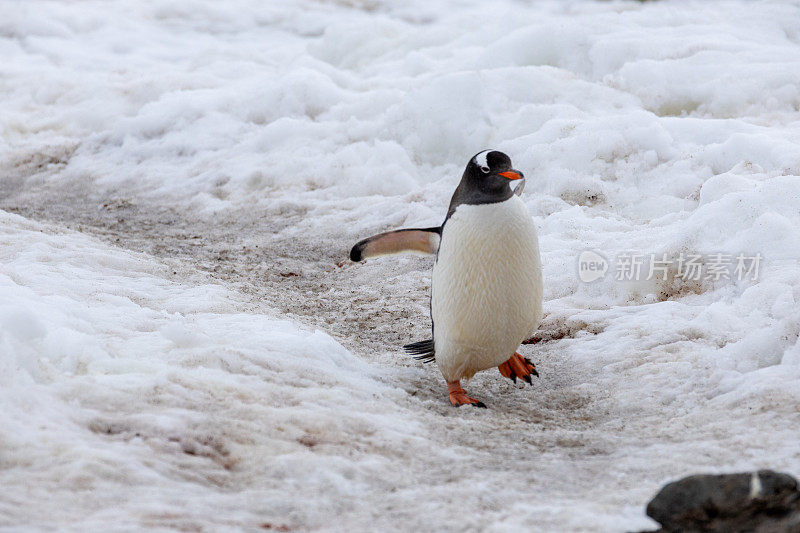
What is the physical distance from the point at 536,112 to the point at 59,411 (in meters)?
6.02

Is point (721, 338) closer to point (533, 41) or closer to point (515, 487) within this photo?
point (515, 487)

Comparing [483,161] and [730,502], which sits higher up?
[483,161]

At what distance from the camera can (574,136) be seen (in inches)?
282

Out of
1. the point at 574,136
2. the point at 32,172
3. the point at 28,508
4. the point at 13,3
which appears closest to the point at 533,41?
the point at 574,136

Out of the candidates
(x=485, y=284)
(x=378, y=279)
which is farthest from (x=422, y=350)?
(x=378, y=279)

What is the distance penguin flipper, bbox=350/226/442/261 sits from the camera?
4.38m

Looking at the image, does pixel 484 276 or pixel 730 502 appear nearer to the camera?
pixel 730 502

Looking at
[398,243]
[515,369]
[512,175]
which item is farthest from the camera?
[398,243]

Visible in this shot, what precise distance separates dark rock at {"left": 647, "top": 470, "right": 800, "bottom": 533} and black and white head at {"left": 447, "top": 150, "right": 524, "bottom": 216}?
194cm

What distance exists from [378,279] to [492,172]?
7.47ft

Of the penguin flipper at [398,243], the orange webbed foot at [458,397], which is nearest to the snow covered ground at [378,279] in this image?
the orange webbed foot at [458,397]

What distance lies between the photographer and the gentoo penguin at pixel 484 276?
153 inches

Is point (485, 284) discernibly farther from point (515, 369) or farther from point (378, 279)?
point (378, 279)

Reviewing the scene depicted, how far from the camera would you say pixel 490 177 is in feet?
12.7
